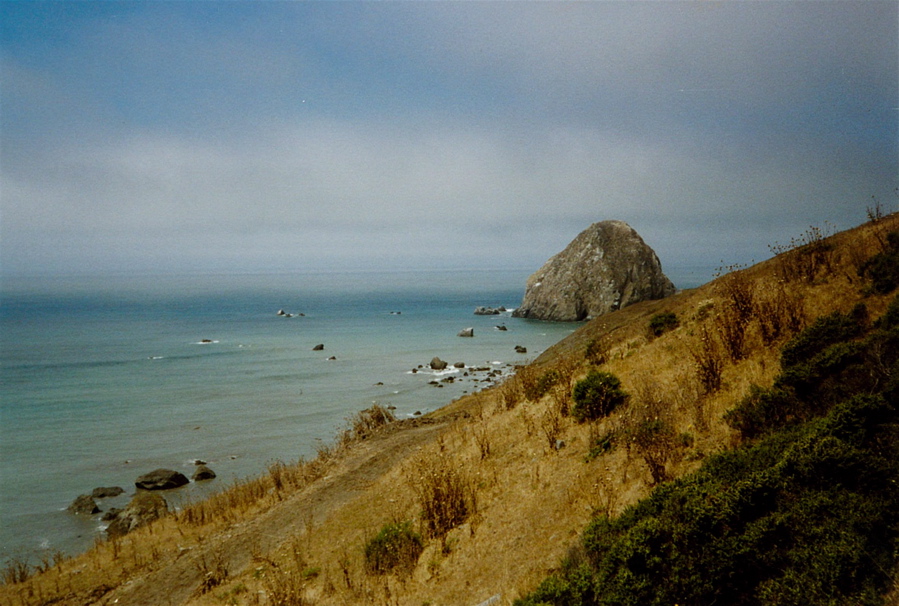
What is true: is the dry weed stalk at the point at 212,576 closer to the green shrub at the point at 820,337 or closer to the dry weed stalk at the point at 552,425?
the dry weed stalk at the point at 552,425

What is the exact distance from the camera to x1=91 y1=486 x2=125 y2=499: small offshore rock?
73.9ft

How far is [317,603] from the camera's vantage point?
315 inches

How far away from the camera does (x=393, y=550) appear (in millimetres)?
8688

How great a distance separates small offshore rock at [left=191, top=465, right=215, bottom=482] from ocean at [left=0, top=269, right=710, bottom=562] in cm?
49

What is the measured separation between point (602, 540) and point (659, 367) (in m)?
7.18

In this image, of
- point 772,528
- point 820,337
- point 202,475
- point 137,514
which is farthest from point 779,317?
point 202,475

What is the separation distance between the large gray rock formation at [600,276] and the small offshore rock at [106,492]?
238 ft

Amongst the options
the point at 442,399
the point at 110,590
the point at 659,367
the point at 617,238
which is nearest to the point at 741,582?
the point at 659,367

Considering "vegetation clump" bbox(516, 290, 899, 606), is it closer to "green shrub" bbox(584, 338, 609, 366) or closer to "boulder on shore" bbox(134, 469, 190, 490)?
"green shrub" bbox(584, 338, 609, 366)

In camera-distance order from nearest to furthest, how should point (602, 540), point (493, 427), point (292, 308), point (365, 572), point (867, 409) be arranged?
point (867, 409), point (602, 540), point (365, 572), point (493, 427), point (292, 308)

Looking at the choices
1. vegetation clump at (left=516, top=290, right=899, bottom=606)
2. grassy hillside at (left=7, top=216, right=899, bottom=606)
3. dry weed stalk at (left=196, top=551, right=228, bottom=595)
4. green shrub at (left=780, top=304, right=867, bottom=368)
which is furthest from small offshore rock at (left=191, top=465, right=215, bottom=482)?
green shrub at (left=780, top=304, right=867, bottom=368)

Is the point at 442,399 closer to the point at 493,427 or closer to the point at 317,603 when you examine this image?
the point at 493,427

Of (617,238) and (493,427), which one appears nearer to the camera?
(493,427)

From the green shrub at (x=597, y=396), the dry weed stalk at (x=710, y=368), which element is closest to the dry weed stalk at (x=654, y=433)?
the green shrub at (x=597, y=396)
